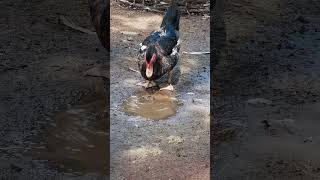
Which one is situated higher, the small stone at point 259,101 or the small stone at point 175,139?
the small stone at point 259,101

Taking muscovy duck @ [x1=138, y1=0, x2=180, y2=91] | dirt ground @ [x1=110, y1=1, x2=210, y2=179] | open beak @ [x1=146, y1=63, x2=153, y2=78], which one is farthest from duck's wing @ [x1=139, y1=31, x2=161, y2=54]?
dirt ground @ [x1=110, y1=1, x2=210, y2=179]

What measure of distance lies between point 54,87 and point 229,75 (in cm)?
294

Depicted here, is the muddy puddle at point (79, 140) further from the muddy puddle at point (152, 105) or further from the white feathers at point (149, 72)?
the white feathers at point (149, 72)

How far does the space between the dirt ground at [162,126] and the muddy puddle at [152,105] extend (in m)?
0.11

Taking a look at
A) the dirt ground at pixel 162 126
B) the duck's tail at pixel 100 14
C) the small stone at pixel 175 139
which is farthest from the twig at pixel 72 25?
the small stone at pixel 175 139

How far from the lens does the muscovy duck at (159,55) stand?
880 centimetres

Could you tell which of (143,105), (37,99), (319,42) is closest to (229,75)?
(143,105)

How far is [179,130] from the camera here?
801 centimetres

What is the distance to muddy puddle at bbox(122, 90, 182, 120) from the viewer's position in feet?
27.7

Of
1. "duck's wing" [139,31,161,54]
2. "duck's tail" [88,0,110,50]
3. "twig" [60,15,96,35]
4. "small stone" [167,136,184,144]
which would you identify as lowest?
"small stone" [167,136,184,144]

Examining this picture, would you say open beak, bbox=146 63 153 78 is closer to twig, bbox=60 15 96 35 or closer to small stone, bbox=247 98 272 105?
small stone, bbox=247 98 272 105

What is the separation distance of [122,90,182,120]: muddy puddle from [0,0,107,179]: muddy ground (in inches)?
21.4

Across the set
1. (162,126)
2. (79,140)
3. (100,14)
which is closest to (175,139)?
(162,126)

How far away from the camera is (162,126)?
8.09 metres
